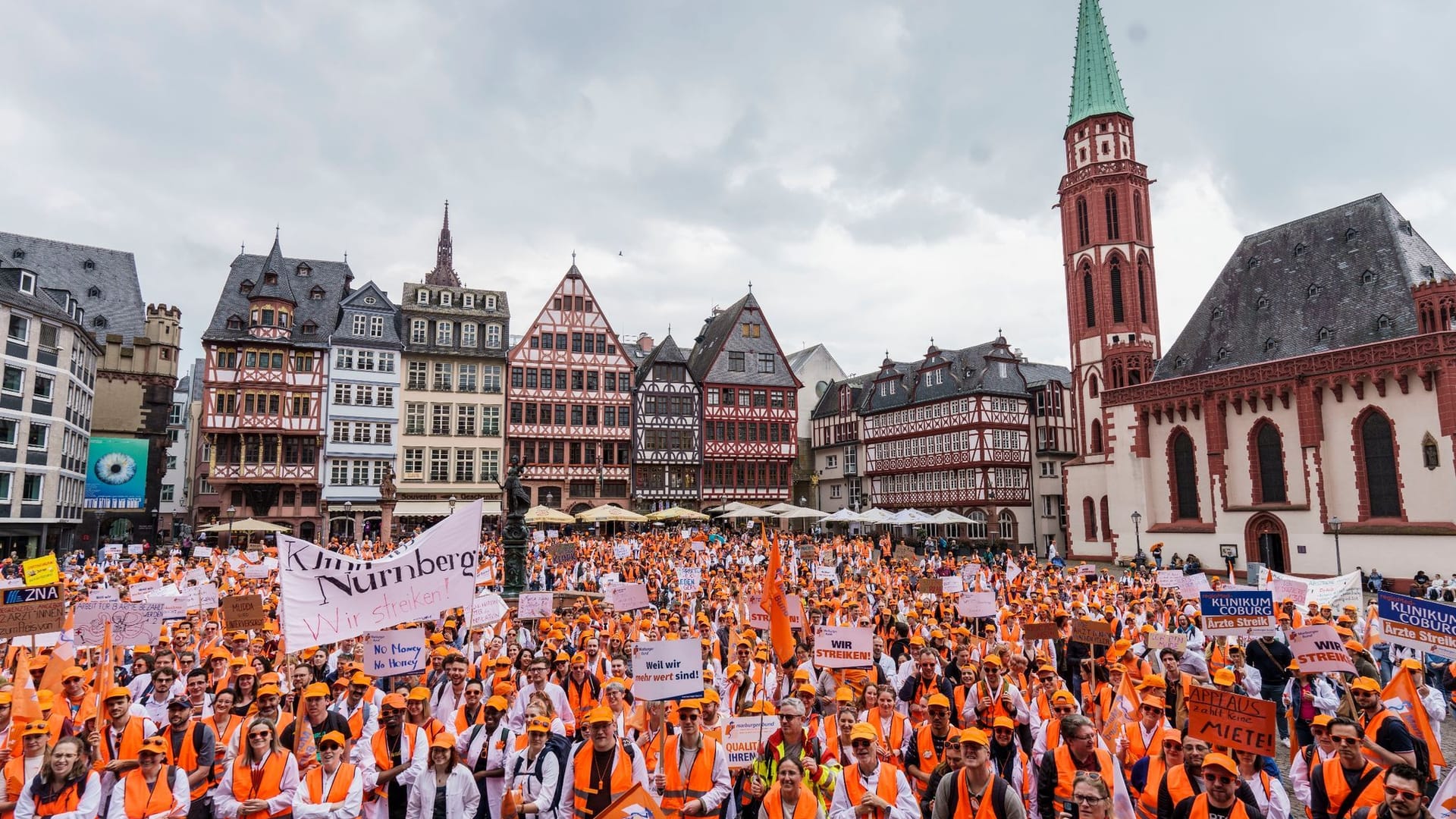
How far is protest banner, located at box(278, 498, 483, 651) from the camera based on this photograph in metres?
8.57

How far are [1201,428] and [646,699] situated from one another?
118ft

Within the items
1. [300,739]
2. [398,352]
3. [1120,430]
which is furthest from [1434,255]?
[398,352]

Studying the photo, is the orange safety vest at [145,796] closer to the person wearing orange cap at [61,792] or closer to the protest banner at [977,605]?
the person wearing orange cap at [61,792]

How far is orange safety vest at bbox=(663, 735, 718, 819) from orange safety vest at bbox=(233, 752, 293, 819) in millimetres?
2771

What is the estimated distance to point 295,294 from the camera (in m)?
48.1

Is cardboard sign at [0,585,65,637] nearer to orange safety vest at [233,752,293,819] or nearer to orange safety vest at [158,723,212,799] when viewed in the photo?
orange safety vest at [158,723,212,799]

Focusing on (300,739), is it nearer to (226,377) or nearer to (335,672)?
(335,672)

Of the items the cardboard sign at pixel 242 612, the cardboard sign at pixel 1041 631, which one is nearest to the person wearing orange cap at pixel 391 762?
the cardboard sign at pixel 242 612

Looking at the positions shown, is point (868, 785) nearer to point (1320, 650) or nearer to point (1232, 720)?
point (1232, 720)

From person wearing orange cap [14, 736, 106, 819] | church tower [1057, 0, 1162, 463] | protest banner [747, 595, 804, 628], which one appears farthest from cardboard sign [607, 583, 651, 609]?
church tower [1057, 0, 1162, 463]

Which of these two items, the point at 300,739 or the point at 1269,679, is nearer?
the point at 300,739

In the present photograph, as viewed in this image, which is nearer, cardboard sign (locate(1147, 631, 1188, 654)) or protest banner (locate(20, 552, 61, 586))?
cardboard sign (locate(1147, 631, 1188, 654))

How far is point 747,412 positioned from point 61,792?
159 ft

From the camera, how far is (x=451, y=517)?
10008 millimetres
